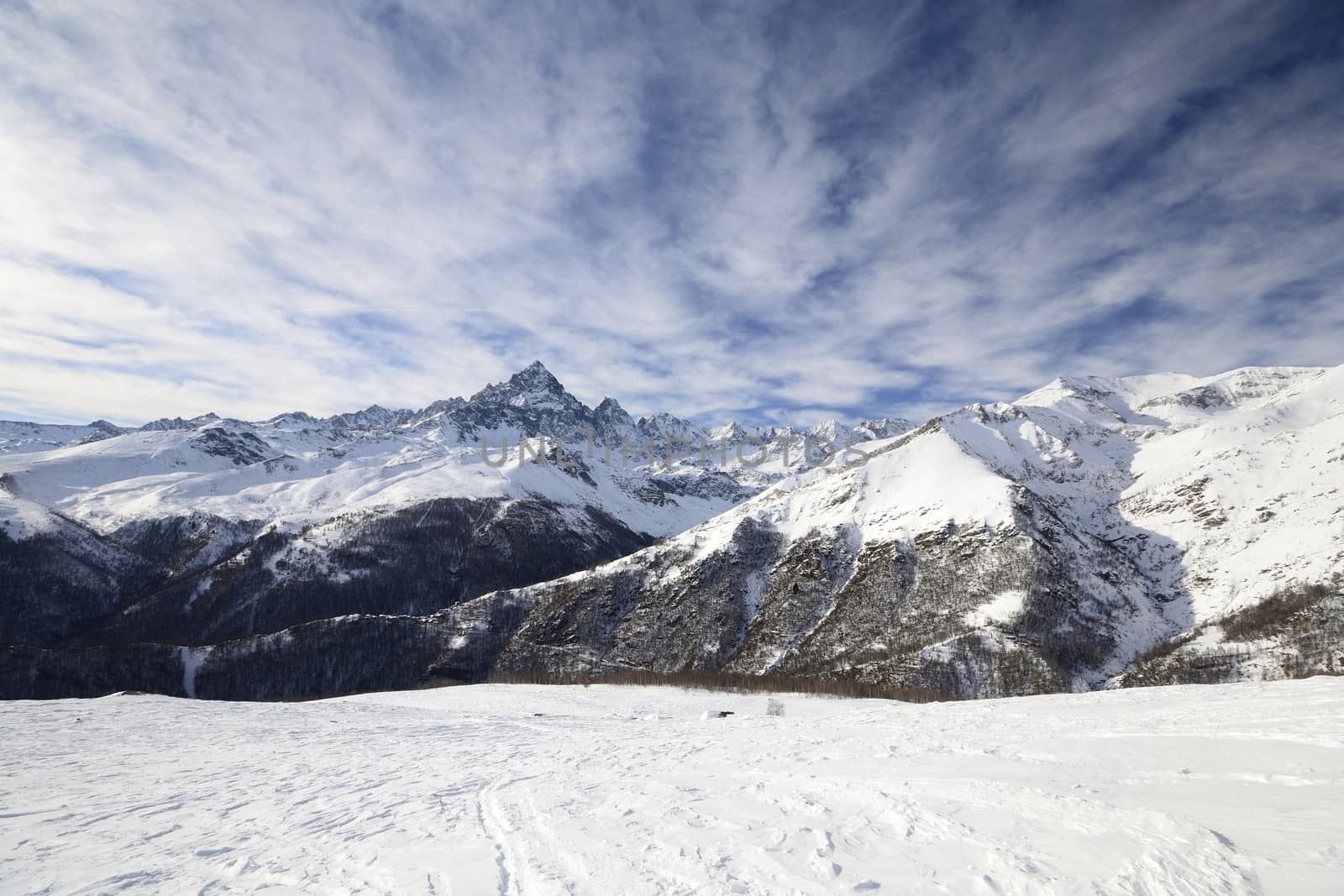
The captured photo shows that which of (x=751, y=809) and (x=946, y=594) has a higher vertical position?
(x=946, y=594)

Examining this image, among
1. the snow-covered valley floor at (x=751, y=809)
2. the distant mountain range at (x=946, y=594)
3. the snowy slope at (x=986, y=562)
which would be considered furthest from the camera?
the snowy slope at (x=986, y=562)

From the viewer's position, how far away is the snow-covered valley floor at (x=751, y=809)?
10.1 m

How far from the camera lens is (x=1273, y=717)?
→ 18844mm

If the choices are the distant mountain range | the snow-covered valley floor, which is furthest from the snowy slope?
the snow-covered valley floor

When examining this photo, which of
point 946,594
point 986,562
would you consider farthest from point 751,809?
point 986,562

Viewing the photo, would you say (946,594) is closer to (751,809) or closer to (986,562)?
(986,562)

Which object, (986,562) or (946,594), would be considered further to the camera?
(986,562)

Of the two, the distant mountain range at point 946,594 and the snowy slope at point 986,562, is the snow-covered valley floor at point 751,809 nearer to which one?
the distant mountain range at point 946,594

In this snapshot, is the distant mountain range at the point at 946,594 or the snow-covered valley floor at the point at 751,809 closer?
the snow-covered valley floor at the point at 751,809

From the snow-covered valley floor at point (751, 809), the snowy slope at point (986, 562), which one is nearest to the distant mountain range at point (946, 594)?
the snowy slope at point (986, 562)

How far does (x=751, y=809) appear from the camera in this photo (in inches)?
569

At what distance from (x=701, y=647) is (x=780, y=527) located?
1809 inches

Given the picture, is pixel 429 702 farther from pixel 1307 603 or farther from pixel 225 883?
pixel 1307 603

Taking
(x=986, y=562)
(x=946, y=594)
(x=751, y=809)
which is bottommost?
(x=751, y=809)
